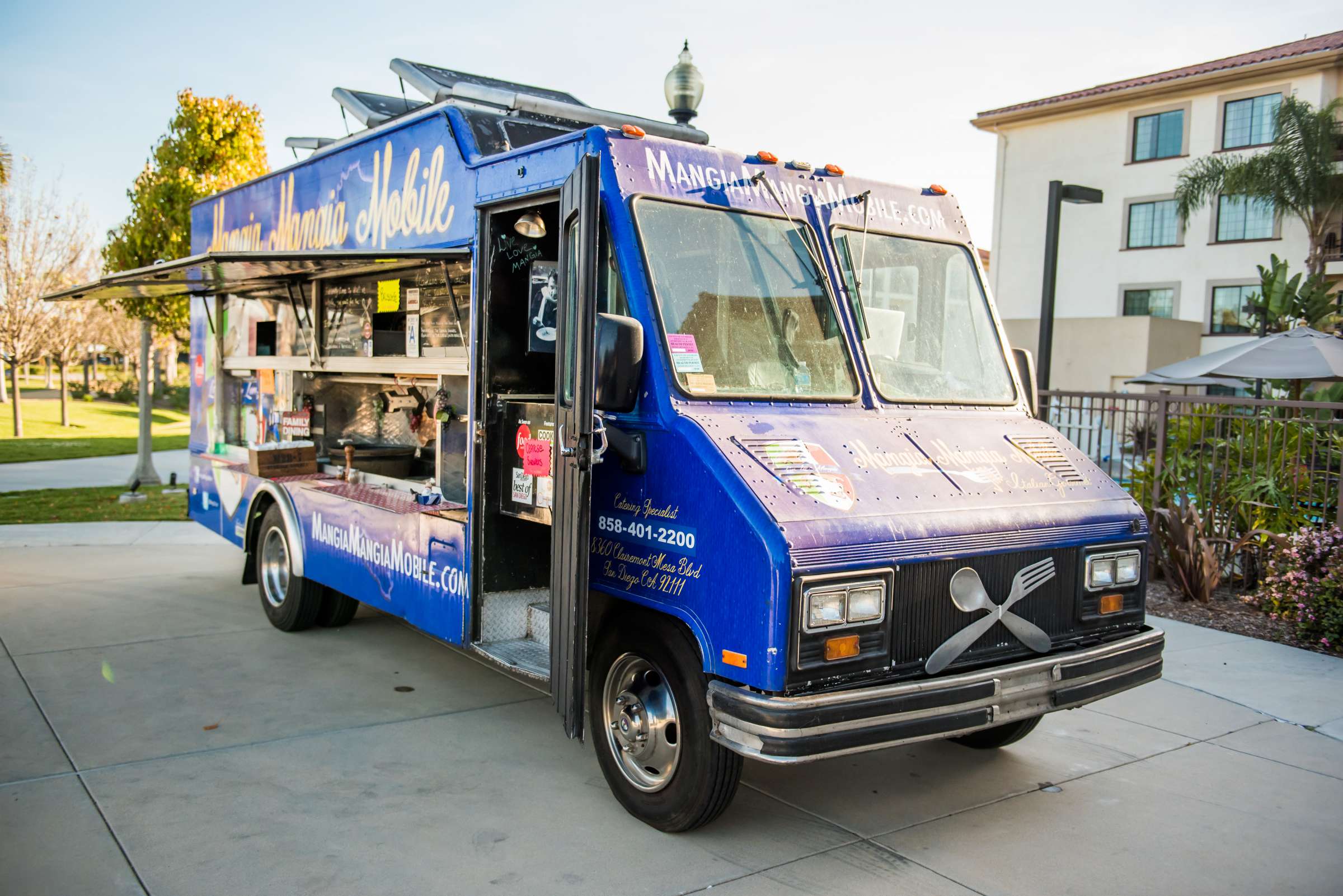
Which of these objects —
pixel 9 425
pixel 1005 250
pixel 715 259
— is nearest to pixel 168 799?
pixel 715 259

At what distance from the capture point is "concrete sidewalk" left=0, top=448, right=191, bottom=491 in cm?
1486

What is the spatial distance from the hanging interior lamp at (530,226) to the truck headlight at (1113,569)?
285 cm

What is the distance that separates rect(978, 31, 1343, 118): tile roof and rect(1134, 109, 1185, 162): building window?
1055 mm

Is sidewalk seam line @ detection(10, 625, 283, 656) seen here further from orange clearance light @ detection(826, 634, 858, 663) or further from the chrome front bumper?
orange clearance light @ detection(826, 634, 858, 663)

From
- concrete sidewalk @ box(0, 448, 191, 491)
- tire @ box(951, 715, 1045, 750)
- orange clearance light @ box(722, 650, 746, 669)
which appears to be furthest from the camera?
concrete sidewalk @ box(0, 448, 191, 491)

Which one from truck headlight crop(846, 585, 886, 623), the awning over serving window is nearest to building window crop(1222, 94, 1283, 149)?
the awning over serving window

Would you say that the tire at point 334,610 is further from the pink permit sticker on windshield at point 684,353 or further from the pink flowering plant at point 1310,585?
the pink flowering plant at point 1310,585

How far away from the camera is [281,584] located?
7.26 metres

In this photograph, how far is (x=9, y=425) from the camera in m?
26.4

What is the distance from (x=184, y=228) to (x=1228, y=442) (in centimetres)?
1150

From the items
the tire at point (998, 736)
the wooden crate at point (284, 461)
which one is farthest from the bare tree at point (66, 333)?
the tire at point (998, 736)

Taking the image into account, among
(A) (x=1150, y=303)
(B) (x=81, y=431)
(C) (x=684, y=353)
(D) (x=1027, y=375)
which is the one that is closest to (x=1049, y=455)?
(D) (x=1027, y=375)

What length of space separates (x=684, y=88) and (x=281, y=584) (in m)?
4.29

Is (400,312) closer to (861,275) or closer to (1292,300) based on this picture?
(861,275)
